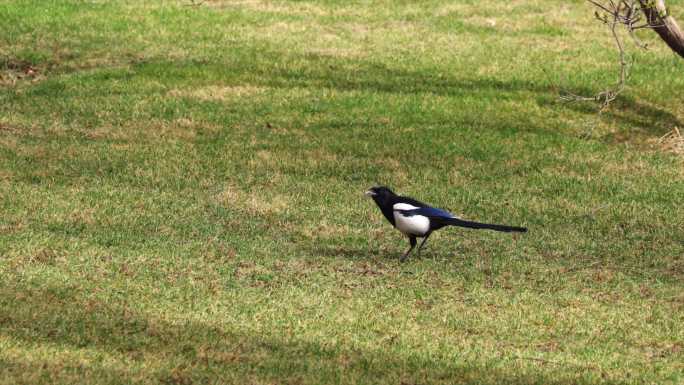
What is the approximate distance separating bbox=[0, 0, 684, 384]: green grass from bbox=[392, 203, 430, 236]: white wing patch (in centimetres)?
39

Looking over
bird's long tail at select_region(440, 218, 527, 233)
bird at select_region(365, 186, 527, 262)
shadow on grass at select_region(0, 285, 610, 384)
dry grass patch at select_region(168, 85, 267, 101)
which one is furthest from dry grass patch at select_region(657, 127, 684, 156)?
shadow on grass at select_region(0, 285, 610, 384)

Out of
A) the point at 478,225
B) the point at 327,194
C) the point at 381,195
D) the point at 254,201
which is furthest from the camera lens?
the point at 327,194

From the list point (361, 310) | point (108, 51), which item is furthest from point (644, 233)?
point (108, 51)

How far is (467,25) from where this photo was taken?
24.7 m

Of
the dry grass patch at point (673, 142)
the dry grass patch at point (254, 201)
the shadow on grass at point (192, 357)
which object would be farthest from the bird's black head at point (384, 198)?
the dry grass patch at point (673, 142)

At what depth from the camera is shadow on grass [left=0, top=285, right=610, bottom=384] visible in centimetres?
777

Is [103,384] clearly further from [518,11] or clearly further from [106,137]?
[518,11]

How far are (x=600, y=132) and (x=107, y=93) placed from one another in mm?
7858

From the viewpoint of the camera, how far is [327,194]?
46.2 ft

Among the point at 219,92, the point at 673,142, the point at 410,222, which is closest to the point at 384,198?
the point at 410,222

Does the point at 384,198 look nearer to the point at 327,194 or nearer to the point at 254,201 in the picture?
the point at 254,201

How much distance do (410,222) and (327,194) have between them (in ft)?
11.2

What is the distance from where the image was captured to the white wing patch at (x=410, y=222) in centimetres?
1073

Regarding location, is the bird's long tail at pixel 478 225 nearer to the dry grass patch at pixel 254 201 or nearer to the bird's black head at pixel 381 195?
the bird's black head at pixel 381 195
